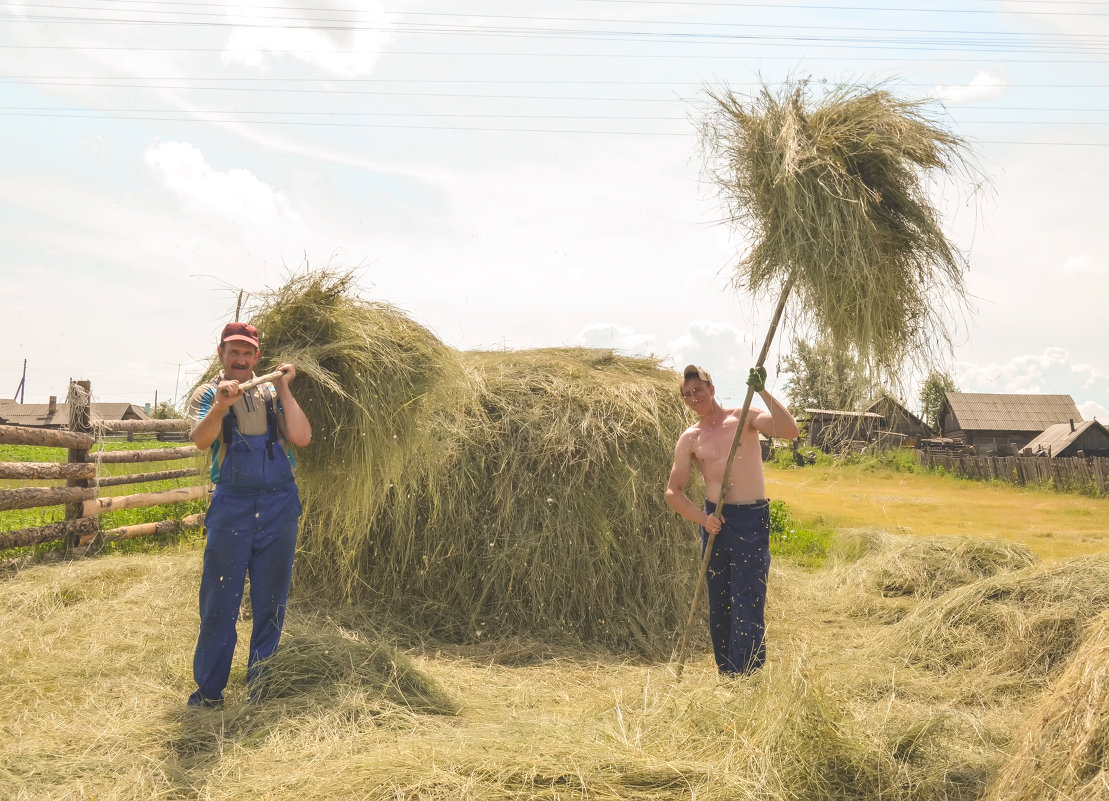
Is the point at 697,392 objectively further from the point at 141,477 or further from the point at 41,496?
the point at 141,477

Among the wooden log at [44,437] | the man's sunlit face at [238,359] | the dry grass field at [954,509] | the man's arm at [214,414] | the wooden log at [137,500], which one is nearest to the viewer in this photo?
the man's arm at [214,414]

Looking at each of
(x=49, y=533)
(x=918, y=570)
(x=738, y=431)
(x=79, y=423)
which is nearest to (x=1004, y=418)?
(x=918, y=570)

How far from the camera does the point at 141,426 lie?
8.91 meters

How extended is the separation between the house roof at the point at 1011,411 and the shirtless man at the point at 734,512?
32.8 metres

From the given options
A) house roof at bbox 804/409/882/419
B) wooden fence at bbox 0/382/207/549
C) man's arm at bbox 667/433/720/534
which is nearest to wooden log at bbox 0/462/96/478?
wooden fence at bbox 0/382/207/549

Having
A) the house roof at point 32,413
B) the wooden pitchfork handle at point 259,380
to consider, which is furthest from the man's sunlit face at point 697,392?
the house roof at point 32,413

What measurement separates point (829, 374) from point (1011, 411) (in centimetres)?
3541

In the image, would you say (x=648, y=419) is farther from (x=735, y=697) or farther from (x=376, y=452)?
(x=735, y=697)

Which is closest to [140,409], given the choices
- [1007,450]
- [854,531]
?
[1007,450]

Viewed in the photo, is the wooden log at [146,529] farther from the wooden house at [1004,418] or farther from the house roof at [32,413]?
the house roof at [32,413]

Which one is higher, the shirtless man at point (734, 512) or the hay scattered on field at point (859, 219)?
the hay scattered on field at point (859, 219)

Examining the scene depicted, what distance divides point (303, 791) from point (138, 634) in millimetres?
3027

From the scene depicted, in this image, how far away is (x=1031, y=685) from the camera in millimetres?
4465

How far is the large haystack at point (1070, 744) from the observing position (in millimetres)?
2402
